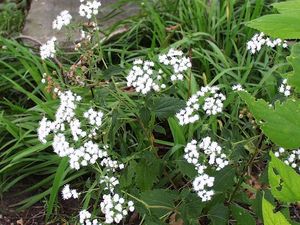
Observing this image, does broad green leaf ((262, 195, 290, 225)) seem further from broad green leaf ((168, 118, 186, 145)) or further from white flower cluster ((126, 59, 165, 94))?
broad green leaf ((168, 118, 186, 145))

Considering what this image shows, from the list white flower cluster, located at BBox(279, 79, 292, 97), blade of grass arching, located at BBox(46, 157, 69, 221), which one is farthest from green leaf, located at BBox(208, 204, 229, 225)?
blade of grass arching, located at BBox(46, 157, 69, 221)

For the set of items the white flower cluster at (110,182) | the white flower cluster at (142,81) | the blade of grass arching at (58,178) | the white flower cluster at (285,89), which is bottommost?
the blade of grass arching at (58,178)

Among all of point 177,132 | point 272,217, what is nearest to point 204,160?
point 177,132

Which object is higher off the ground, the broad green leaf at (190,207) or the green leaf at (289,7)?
the green leaf at (289,7)

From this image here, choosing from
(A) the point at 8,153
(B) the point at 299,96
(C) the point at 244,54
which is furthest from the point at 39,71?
(B) the point at 299,96

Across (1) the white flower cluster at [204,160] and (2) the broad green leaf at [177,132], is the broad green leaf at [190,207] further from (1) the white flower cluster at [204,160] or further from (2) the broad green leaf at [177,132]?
(2) the broad green leaf at [177,132]

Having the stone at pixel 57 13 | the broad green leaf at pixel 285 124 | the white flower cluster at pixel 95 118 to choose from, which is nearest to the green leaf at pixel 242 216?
the white flower cluster at pixel 95 118

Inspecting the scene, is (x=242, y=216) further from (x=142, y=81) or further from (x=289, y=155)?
(x=142, y=81)
